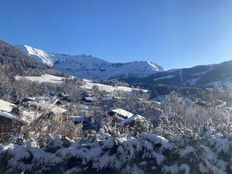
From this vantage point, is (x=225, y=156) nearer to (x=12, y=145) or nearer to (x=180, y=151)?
(x=180, y=151)

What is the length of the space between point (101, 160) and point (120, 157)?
0.39 metres

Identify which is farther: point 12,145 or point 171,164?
point 12,145

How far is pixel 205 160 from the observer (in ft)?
30.7

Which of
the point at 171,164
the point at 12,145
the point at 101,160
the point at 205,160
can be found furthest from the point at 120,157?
the point at 12,145

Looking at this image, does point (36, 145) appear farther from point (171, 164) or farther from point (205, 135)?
point (205, 135)

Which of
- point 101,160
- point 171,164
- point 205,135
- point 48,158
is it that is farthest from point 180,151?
point 48,158

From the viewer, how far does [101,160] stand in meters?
9.59

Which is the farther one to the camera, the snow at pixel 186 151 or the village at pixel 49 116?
the village at pixel 49 116

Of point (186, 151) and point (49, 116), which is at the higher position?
point (186, 151)

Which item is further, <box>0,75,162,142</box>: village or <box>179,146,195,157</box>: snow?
<box>0,75,162,142</box>: village

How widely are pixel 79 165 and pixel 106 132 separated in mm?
1256

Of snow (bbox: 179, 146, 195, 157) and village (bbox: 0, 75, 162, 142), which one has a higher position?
snow (bbox: 179, 146, 195, 157)

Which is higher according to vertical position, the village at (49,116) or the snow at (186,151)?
the snow at (186,151)

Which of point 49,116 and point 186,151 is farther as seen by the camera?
point 49,116
